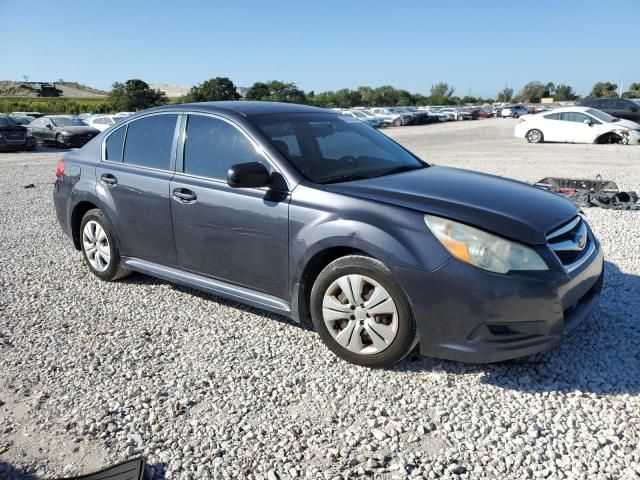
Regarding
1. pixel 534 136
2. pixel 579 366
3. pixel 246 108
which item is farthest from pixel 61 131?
pixel 579 366

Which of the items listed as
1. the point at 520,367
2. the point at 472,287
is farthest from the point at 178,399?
the point at 520,367

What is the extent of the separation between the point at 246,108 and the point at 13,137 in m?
21.4

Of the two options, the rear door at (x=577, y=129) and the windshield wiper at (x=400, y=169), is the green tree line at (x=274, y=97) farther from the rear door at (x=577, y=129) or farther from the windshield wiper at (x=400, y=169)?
the windshield wiper at (x=400, y=169)

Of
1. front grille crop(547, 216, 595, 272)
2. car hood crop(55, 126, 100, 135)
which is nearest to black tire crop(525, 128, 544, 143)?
car hood crop(55, 126, 100, 135)

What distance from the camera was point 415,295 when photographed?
321 centimetres

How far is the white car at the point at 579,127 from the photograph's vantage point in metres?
20.1

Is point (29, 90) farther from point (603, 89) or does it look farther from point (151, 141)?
point (151, 141)

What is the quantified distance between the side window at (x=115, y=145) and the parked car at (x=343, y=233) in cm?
2

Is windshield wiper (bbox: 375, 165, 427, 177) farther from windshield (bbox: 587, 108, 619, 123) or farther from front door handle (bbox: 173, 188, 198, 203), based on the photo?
windshield (bbox: 587, 108, 619, 123)

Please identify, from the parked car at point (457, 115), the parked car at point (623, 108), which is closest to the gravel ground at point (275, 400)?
the parked car at point (623, 108)

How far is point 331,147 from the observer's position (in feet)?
14.2

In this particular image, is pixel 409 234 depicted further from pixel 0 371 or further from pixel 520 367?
pixel 0 371

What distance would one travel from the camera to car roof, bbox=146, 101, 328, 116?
436cm

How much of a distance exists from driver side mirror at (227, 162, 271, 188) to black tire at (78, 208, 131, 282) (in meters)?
1.81
